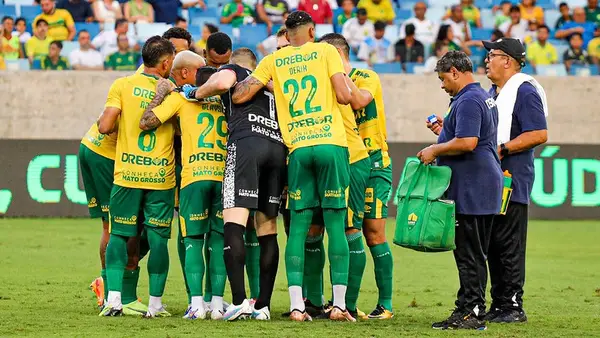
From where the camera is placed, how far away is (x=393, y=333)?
7.73 m

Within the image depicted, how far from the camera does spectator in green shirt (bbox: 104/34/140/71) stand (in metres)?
19.1

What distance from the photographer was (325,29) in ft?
68.4

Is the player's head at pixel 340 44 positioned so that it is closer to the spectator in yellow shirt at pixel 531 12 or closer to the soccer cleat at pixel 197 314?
the soccer cleat at pixel 197 314

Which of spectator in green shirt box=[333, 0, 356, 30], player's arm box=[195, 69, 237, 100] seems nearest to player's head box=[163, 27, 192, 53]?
player's arm box=[195, 69, 237, 100]

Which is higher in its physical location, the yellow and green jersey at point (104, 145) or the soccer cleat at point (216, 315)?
the yellow and green jersey at point (104, 145)

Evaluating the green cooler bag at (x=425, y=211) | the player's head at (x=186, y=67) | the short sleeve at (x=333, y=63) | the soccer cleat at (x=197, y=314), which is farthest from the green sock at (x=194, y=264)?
the short sleeve at (x=333, y=63)

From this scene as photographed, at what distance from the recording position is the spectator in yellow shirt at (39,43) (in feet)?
62.8

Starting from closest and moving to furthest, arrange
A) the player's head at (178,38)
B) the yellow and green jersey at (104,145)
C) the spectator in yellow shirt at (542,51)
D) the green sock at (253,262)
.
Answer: the green sock at (253,262) < the yellow and green jersey at (104,145) < the player's head at (178,38) < the spectator in yellow shirt at (542,51)

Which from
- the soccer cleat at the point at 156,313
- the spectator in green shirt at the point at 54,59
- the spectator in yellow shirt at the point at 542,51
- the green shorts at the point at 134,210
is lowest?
the soccer cleat at the point at 156,313

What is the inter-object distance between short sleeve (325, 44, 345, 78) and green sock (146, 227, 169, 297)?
6.18 feet

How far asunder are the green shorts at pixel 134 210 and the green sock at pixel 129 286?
1.32 feet

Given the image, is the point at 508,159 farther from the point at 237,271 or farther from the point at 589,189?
the point at 589,189

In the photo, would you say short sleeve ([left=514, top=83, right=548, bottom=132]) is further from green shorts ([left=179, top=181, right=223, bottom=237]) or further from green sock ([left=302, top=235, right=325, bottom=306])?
green shorts ([left=179, top=181, right=223, bottom=237])

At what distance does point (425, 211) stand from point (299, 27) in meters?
1.70
